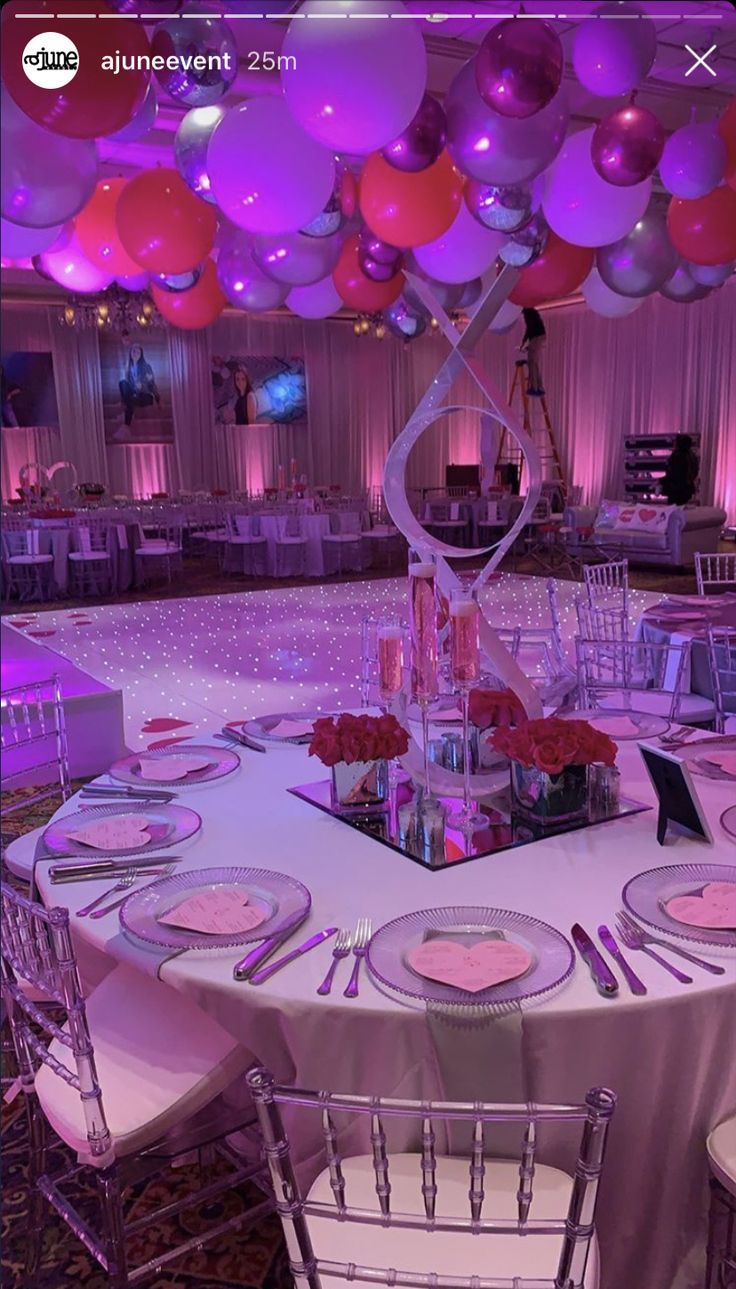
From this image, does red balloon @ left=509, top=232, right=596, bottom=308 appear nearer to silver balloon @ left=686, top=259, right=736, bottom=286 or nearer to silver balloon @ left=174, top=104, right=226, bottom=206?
silver balloon @ left=686, top=259, right=736, bottom=286

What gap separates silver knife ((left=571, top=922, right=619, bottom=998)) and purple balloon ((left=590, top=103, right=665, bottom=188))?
259cm

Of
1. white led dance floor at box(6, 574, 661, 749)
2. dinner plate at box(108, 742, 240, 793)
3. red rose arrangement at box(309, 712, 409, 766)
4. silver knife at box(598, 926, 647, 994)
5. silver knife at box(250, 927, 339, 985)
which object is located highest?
red rose arrangement at box(309, 712, 409, 766)

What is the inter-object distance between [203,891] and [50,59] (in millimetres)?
1898

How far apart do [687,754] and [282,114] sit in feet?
6.79

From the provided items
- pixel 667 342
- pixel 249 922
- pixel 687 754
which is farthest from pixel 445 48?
pixel 667 342

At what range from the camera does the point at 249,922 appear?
149 centimetres

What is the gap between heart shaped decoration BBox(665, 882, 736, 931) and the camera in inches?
56.6

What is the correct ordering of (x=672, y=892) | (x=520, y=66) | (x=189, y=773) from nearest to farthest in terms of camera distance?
(x=672, y=892), (x=189, y=773), (x=520, y=66)

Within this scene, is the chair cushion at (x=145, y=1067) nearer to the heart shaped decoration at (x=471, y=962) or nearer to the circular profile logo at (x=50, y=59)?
the heart shaped decoration at (x=471, y=962)

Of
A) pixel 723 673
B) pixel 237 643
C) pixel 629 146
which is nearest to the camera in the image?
pixel 629 146

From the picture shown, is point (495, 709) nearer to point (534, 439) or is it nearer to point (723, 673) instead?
point (723, 673)

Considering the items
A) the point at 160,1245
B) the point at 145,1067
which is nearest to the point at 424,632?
the point at 145,1067

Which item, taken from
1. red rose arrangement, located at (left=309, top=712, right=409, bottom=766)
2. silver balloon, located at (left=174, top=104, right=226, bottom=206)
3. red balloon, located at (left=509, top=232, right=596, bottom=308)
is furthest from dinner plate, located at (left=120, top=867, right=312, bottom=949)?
red balloon, located at (left=509, top=232, right=596, bottom=308)

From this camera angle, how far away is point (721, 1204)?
141 centimetres
